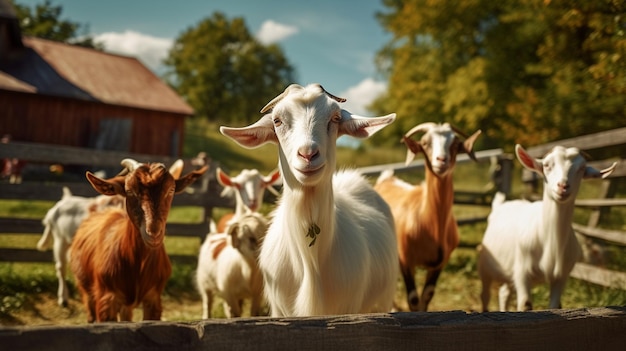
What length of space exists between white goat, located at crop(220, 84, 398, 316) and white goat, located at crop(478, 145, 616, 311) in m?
1.99

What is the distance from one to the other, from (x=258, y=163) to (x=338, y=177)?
2609 cm

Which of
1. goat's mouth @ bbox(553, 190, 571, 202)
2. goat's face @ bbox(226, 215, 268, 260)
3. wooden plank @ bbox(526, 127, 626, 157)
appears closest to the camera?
goat's mouth @ bbox(553, 190, 571, 202)

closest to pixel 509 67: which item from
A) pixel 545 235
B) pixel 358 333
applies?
pixel 545 235

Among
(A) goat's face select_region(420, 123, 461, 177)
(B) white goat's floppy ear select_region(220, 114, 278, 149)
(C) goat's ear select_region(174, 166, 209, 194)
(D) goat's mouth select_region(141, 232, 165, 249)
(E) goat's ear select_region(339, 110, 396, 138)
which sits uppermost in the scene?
(A) goat's face select_region(420, 123, 461, 177)

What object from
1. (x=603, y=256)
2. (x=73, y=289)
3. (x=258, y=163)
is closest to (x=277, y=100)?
(x=73, y=289)

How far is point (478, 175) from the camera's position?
2628 cm

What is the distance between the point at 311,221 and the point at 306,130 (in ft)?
1.81

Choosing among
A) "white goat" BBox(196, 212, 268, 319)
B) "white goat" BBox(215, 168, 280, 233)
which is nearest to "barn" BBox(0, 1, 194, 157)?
"white goat" BBox(215, 168, 280, 233)

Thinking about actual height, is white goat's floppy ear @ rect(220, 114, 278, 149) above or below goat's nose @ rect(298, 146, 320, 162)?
above

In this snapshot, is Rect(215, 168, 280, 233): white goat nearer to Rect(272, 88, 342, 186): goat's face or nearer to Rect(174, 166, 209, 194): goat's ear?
Rect(174, 166, 209, 194): goat's ear

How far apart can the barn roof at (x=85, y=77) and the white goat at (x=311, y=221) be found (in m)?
20.2

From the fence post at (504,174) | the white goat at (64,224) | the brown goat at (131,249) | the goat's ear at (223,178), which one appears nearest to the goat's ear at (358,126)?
the brown goat at (131,249)

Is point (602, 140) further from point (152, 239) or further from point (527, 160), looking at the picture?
point (152, 239)

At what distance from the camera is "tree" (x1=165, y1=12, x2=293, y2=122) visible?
45.7m
